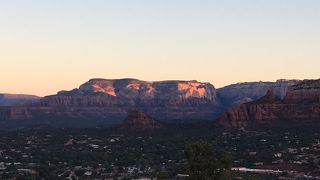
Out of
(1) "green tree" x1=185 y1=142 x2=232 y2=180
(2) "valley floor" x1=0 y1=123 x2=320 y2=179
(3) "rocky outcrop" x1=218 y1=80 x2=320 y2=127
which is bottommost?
(2) "valley floor" x1=0 y1=123 x2=320 y2=179

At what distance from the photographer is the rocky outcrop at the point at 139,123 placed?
7116 inches

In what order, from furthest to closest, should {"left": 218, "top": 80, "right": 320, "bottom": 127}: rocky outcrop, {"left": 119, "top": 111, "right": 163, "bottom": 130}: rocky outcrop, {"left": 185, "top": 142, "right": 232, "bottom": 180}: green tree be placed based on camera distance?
{"left": 119, "top": 111, "right": 163, "bottom": 130}: rocky outcrop, {"left": 218, "top": 80, "right": 320, "bottom": 127}: rocky outcrop, {"left": 185, "top": 142, "right": 232, "bottom": 180}: green tree

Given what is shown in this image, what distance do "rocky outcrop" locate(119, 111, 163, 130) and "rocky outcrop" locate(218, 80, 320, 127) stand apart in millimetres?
18763

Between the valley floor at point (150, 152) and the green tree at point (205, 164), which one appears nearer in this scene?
the green tree at point (205, 164)

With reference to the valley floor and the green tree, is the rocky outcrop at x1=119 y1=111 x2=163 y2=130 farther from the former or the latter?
the green tree

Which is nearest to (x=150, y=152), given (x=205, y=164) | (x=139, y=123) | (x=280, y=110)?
(x=139, y=123)

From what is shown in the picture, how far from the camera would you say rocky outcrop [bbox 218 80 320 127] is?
16900 centimetres

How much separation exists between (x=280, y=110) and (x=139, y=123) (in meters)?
38.6

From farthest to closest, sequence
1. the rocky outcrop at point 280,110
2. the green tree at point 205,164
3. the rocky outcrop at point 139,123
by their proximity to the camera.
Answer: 1. the rocky outcrop at point 139,123
2. the rocky outcrop at point 280,110
3. the green tree at point 205,164

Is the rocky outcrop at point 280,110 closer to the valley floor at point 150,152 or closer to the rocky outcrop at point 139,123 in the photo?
the valley floor at point 150,152

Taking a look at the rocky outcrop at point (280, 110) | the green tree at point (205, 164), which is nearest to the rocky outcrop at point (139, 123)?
the rocky outcrop at point (280, 110)

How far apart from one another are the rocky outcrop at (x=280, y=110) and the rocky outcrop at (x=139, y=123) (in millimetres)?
18763

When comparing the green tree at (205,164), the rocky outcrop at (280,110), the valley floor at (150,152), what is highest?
the rocky outcrop at (280,110)

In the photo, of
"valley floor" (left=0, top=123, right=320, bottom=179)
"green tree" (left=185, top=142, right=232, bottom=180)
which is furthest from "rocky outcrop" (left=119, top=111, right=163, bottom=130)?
"green tree" (left=185, top=142, right=232, bottom=180)
